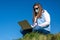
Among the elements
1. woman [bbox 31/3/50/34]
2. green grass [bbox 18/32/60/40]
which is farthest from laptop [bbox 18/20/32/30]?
green grass [bbox 18/32/60/40]

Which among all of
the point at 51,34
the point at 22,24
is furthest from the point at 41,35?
the point at 22,24

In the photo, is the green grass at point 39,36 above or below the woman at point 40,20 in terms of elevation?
below

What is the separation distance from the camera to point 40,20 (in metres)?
8.46

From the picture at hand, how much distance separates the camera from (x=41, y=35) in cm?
802

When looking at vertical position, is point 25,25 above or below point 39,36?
above

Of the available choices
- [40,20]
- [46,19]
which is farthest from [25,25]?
[46,19]

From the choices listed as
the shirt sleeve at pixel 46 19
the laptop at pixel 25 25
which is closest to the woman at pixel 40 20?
the shirt sleeve at pixel 46 19

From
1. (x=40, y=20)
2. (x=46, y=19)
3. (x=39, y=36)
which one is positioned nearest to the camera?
(x=39, y=36)

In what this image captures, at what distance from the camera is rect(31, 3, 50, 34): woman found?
827 cm

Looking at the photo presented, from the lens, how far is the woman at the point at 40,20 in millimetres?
8273

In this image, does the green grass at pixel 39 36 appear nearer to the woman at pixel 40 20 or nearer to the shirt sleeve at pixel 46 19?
the woman at pixel 40 20

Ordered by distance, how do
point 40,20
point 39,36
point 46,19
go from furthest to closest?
1. point 40,20
2. point 46,19
3. point 39,36

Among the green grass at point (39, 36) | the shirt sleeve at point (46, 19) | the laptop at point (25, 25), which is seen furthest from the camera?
the laptop at point (25, 25)

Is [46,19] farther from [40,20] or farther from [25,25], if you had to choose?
[25,25]
